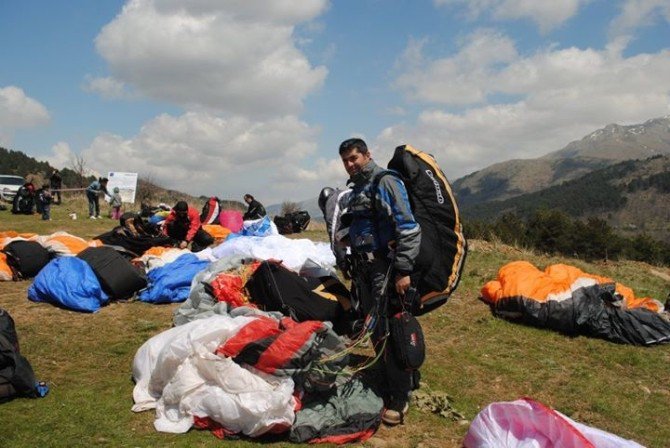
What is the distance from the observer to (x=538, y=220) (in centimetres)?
4534

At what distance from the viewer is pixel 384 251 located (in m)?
4.10

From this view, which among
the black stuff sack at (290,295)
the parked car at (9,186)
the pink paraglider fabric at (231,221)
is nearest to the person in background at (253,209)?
the pink paraglider fabric at (231,221)

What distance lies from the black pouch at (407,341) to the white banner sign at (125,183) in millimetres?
23889

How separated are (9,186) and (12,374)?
25.7 meters

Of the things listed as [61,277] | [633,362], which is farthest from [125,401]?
[633,362]

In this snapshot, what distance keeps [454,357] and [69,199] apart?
26.6 m

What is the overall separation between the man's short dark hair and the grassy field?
2339 mm

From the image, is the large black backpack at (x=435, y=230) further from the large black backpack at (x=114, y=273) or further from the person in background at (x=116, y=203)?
the person in background at (x=116, y=203)

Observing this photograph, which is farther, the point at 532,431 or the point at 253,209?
the point at 253,209

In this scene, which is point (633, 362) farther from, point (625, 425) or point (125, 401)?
point (125, 401)

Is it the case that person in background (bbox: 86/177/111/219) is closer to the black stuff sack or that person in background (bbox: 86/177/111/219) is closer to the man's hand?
the black stuff sack

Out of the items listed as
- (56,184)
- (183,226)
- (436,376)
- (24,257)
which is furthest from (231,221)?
(56,184)

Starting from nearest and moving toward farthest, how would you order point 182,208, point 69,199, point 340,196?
point 340,196 → point 182,208 → point 69,199

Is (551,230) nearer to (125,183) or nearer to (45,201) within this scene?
(125,183)
